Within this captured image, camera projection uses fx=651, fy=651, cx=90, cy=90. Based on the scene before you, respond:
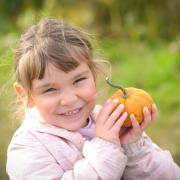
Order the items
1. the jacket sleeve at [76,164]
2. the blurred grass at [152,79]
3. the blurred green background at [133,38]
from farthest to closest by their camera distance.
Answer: the blurred green background at [133,38] < the blurred grass at [152,79] < the jacket sleeve at [76,164]

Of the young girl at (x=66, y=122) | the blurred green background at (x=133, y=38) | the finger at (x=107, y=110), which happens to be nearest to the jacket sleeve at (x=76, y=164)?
the young girl at (x=66, y=122)

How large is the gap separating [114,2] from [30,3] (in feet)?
4.76

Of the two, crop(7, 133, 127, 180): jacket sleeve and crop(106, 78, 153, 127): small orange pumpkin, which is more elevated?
crop(106, 78, 153, 127): small orange pumpkin

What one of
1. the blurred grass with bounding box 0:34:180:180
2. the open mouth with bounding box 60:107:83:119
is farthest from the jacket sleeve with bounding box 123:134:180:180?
the blurred grass with bounding box 0:34:180:180

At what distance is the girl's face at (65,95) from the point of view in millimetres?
2880

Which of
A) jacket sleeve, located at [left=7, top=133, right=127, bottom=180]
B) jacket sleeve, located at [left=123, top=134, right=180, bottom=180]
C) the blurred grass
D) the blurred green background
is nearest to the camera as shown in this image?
jacket sleeve, located at [left=7, top=133, right=127, bottom=180]

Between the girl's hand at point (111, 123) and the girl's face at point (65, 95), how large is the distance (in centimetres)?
10

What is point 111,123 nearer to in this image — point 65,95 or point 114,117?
point 114,117

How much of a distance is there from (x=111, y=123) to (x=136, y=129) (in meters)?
0.13

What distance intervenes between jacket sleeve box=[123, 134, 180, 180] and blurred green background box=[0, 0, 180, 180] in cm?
260

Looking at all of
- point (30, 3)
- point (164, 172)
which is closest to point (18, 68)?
point (164, 172)

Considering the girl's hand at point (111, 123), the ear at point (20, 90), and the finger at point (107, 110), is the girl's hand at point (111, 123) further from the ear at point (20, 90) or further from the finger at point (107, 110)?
the ear at point (20, 90)

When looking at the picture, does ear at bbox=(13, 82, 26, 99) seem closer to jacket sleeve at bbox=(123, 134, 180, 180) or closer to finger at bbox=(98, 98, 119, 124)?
finger at bbox=(98, 98, 119, 124)

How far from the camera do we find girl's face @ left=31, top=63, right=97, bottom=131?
2.88 meters
